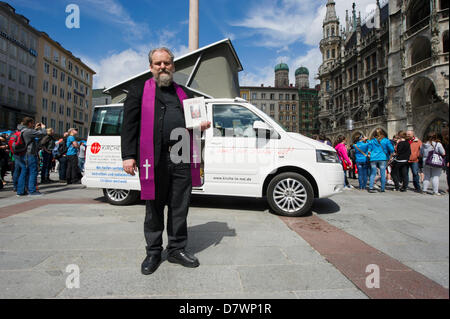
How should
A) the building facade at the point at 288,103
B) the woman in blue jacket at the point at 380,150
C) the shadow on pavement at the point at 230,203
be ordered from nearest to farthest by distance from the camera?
the shadow on pavement at the point at 230,203, the woman in blue jacket at the point at 380,150, the building facade at the point at 288,103

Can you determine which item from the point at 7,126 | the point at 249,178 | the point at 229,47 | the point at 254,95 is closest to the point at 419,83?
the point at 229,47

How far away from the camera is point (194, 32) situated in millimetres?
11328

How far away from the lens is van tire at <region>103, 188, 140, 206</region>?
5.45 metres

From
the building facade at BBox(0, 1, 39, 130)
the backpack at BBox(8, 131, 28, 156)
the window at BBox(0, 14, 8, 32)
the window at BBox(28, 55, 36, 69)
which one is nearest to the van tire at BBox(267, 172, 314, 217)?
the backpack at BBox(8, 131, 28, 156)

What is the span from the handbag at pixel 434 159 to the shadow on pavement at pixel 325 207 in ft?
11.0

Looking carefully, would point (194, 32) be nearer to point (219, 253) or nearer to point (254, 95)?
point (219, 253)

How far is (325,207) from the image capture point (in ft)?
18.4

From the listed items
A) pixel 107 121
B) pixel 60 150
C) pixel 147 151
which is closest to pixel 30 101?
pixel 60 150

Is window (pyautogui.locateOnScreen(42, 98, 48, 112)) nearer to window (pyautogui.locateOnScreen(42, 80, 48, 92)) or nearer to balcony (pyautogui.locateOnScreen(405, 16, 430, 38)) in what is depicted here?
window (pyautogui.locateOnScreen(42, 80, 48, 92))

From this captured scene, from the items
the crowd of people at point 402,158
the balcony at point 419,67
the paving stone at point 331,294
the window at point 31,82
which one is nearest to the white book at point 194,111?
the paving stone at point 331,294

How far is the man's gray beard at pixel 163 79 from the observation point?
98.8 inches

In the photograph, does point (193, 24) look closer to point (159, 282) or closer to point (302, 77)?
point (159, 282)

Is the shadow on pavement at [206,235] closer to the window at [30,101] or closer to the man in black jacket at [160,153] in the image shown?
the man in black jacket at [160,153]

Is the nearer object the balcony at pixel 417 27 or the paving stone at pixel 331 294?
the paving stone at pixel 331 294
